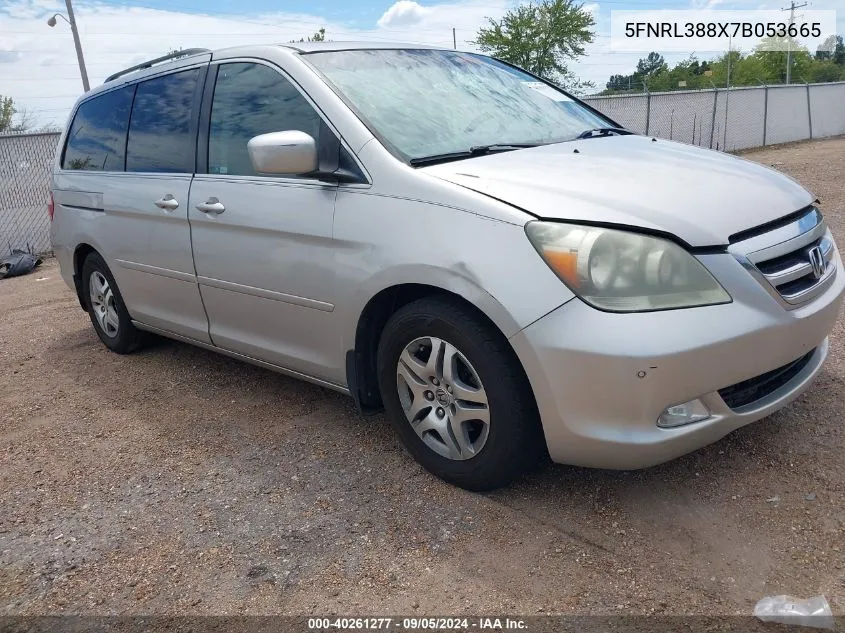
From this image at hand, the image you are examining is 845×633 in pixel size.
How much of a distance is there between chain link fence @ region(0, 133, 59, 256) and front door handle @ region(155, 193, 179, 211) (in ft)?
24.5

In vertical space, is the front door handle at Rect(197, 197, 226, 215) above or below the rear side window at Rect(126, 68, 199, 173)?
below

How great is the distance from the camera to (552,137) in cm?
351

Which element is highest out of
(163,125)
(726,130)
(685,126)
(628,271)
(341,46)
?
(341,46)

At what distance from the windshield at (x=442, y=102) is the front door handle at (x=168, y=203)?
1.08 m

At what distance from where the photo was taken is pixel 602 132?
373 centimetres

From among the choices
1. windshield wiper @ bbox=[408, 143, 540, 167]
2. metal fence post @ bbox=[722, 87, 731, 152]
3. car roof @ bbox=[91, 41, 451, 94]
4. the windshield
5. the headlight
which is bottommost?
metal fence post @ bbox=[722, 87, 731, 152]

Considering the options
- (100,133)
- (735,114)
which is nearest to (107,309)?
(100,133)

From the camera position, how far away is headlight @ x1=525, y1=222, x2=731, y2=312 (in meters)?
2.41

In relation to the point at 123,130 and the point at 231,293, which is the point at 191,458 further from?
the point at 123,130

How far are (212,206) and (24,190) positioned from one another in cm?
831

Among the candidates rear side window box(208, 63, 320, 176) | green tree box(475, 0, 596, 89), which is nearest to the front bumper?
rear side window box(208, 63, 320, 176)

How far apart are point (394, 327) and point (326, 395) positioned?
1.33 metres

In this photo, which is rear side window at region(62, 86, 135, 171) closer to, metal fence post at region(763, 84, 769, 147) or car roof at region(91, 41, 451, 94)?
car roof at region(91, 41, 451, 94)

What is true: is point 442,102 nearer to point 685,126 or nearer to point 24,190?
point 24,190
